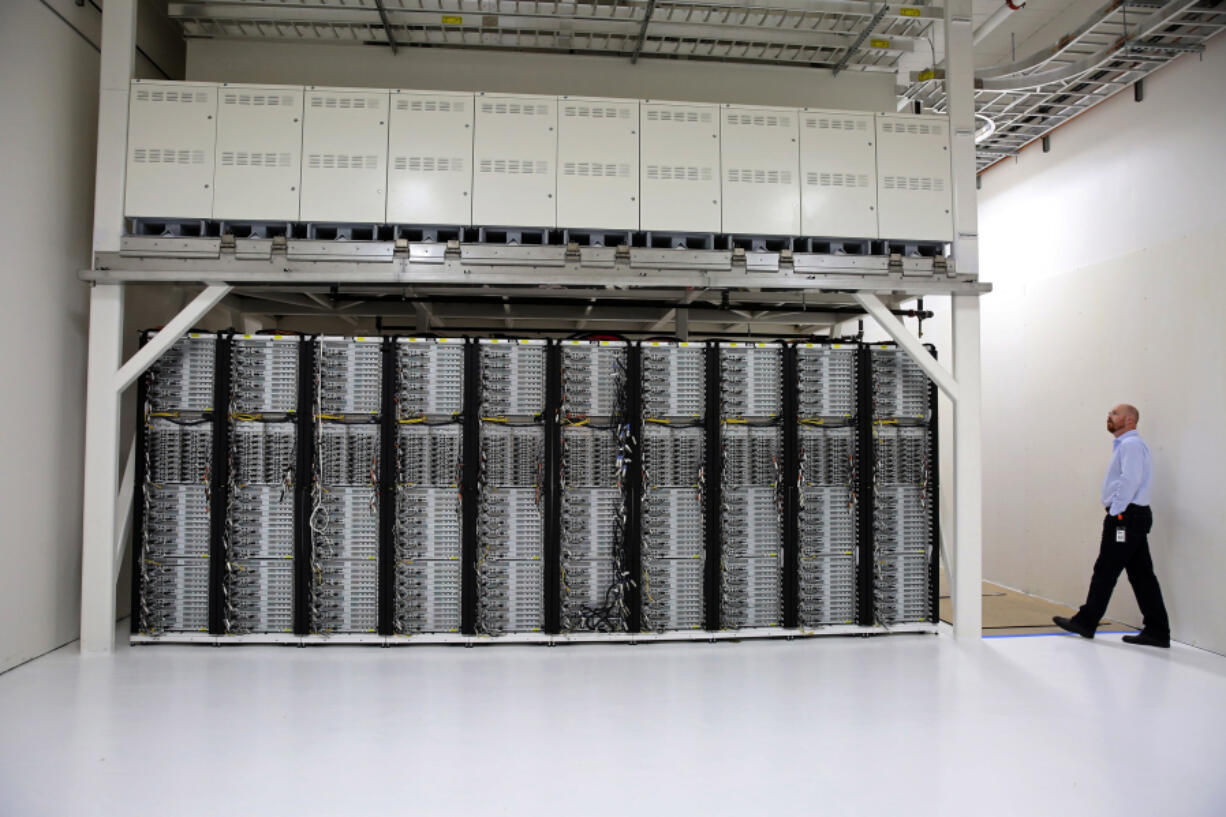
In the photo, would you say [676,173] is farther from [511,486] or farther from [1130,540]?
[1130,540]

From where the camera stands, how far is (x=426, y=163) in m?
4.81

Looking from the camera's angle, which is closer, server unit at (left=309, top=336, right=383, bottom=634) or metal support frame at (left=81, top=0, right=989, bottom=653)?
metal support frame at (left=81, top=0, right=989, bottom=653)

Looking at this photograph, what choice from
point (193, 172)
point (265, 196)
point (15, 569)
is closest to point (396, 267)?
point (265, 196)

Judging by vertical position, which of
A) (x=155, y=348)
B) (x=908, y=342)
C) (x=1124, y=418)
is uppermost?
(x=908, y=342)

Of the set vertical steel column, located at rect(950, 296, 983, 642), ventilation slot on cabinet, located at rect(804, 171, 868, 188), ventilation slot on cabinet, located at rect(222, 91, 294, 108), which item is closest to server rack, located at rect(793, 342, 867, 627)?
vertical steel column, located at rect(950, 296, 983, 642)

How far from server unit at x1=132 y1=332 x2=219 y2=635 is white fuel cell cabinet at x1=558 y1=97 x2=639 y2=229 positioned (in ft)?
9.01

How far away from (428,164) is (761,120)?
2406mm

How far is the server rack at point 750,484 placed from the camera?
511 cm

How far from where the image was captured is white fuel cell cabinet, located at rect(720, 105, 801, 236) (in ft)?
16.5

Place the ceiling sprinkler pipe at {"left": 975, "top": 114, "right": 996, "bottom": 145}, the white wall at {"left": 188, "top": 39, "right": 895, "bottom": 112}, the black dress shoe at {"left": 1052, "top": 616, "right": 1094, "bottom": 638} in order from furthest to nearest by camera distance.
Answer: the ceiling sprinkler pipe at {"left": 975, "top": 114, "right": 996, "bottom": 145}, the white wall at {"left": 188, "top": 39, "right": 895, "bottom": 112}, the black dress shoe at {"left": 1052, "top": 616, "right": 1094, "bottom": 638}

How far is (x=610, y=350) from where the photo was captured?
509 cm

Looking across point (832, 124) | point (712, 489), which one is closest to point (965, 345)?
point (832, 124)

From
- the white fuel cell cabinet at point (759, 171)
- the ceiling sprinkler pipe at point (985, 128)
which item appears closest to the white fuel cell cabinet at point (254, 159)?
the white fuel cell cabinet at point (759, 171)

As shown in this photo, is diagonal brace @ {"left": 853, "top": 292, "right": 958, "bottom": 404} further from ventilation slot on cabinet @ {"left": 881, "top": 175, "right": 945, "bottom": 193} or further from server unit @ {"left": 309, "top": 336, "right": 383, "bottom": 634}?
server unit @ {"left": 309, "top": 336, "right": 383, "bottom": 634}
